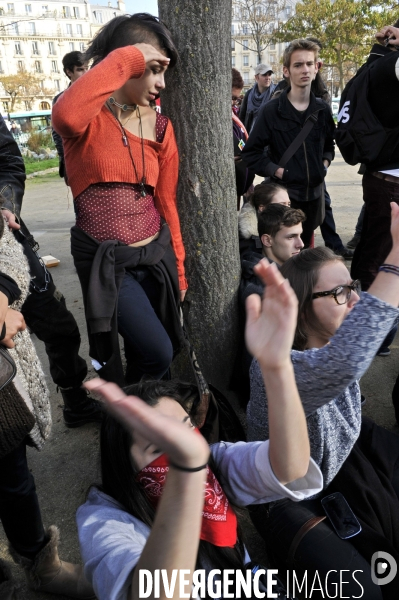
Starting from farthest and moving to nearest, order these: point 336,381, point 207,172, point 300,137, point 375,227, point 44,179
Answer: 1. point 44,179
2. point 300,137
3. point 375,227
4. point 207,172
5. point 336,381

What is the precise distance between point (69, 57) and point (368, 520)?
15.8 feet

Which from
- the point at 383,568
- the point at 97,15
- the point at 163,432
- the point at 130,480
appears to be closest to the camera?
the point at 163,432

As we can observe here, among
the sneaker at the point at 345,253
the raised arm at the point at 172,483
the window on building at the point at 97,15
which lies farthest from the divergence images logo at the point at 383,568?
the window on building at the point at 97,15

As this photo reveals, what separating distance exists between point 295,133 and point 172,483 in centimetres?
347

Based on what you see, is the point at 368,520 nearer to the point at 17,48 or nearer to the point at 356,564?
the point at 356,564

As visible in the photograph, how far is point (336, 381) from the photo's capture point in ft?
4.93

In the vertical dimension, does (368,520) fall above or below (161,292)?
below

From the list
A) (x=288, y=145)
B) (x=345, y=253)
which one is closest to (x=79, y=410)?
(x=288, y=145)

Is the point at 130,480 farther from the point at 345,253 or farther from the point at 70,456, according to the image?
the point at 345,253

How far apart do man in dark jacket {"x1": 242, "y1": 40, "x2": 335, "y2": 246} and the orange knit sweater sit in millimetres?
1633

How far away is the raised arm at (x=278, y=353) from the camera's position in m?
1.14

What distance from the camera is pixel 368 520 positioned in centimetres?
173

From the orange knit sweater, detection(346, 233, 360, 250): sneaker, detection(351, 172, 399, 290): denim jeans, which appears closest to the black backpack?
detection(351, 172, 399, 290): denim jeans

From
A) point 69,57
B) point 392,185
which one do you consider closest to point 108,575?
point 392,185
